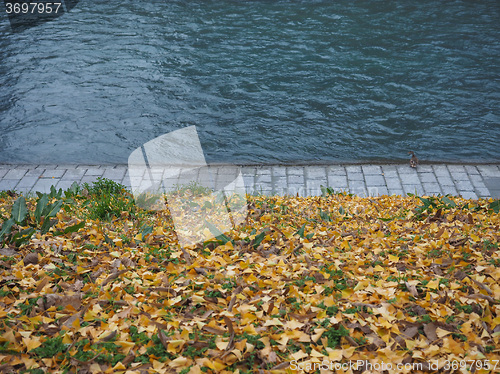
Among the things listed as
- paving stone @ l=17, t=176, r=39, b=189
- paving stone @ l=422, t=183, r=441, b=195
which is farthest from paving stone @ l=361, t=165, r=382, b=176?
paving stone @ l=17, t=176, r=39, b=189

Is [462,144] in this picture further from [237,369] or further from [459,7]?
[459,7]

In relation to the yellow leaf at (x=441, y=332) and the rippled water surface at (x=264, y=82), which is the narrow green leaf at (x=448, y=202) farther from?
the yellow leaf at (x=441, y=332)

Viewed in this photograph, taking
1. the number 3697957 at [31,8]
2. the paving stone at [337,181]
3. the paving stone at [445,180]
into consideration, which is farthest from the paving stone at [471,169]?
the number 3697957 at [31,8]

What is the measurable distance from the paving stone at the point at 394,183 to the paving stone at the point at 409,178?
6 cm

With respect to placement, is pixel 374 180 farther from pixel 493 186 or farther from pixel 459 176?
pixel 493 186

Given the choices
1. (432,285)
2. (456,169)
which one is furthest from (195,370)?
(456,169)

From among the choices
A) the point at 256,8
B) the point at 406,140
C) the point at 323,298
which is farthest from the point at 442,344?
the point at 256,8

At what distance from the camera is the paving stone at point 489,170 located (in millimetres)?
5480

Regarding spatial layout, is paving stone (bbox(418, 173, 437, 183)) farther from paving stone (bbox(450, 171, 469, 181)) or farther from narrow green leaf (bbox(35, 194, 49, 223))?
narrow green leaf (bbox(35, 194, 49, 223))

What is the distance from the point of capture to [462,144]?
6.38 meters

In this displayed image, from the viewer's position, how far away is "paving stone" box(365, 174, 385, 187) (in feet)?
17.5

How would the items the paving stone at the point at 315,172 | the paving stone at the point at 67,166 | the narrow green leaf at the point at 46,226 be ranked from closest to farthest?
the narrow green leaf at the point at 46,226, the paving stone at the point at 315,172, the paving stone at the point at 67,166

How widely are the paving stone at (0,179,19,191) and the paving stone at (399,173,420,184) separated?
4.59 meters

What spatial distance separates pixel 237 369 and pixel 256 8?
438 inches
